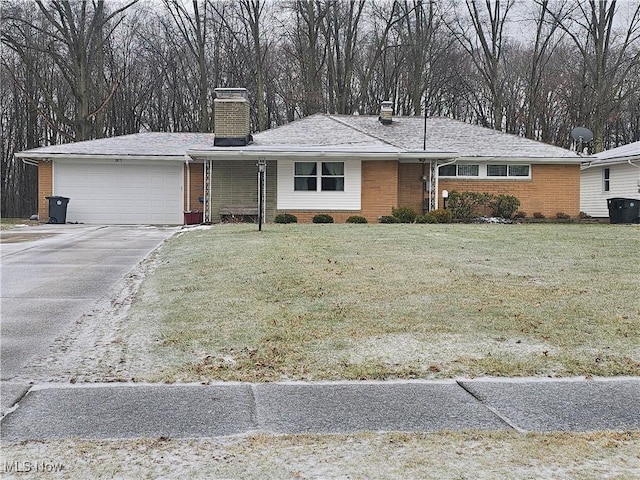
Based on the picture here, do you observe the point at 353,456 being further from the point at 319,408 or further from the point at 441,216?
the point at 441,216

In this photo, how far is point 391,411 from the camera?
481 cm

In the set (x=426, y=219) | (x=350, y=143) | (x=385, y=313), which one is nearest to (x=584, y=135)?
(x=350, y=143)

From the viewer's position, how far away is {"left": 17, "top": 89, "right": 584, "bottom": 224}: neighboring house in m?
23.2

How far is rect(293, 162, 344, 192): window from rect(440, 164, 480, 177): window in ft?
14.9

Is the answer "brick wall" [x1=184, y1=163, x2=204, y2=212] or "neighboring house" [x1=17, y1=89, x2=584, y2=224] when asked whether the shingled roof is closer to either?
"neighboring house" [x1=17, y1=89, x2=584, y2=224]

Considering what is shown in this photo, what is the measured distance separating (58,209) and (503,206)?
16.2 meters

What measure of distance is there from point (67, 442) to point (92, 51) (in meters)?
32.8

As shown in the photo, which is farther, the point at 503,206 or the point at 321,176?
the point at 503,206

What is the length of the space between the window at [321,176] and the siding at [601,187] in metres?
11.9

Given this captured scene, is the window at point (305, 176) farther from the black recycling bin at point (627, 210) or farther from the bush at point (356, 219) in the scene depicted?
the black recycling bin at point (627, 210)

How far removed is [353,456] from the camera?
3.95 m

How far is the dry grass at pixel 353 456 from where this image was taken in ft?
12.1

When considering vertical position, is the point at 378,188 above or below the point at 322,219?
above

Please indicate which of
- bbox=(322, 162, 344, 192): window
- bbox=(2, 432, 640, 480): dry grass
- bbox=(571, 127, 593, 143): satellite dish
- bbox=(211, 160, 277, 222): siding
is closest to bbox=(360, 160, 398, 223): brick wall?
bbox=(322, 162, 344, 192): window
